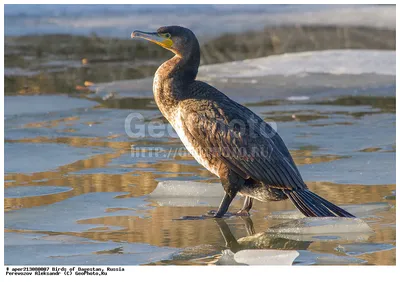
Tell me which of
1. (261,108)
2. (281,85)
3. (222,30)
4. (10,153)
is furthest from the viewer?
(222,30)

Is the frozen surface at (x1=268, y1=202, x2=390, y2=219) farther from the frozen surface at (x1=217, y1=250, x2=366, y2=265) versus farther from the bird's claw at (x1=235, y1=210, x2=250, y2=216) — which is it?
the frozen surface at (x1=217, y1=250, x2=366, y2=265)

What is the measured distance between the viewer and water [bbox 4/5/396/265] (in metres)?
4.73

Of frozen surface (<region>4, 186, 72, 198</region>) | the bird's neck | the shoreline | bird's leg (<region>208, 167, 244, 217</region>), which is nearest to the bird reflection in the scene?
bird's leg (<region>208, 167, 244, 217</region>)

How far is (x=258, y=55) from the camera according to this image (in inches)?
621

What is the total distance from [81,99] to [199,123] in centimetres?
568

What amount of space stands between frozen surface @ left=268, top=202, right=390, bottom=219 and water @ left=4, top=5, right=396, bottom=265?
13 mm

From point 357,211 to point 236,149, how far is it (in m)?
0.89

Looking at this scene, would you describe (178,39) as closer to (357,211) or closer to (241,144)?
(241,144)

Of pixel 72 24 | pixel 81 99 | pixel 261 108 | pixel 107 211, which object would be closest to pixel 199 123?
pixel 107 211

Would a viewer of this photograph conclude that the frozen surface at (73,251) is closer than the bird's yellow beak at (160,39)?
Yes

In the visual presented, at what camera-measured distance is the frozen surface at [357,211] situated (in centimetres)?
544

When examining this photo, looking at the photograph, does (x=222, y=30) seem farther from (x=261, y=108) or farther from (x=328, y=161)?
(x=328, y=161)
